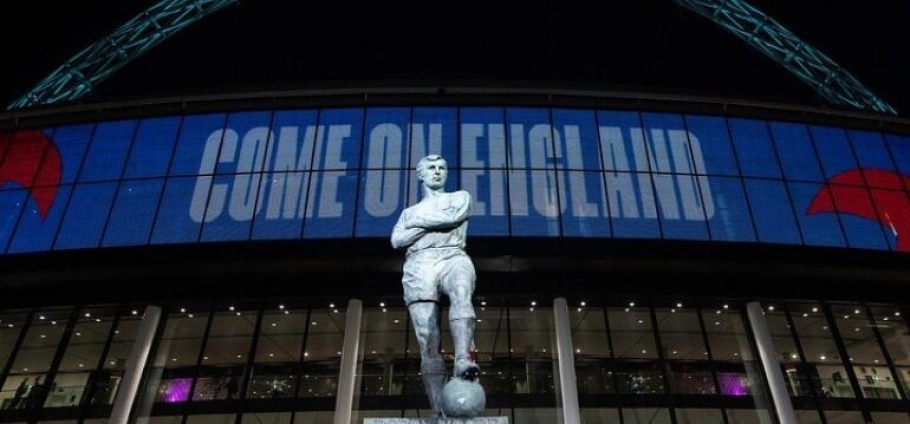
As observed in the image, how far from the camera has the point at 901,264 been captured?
25672 millimetres

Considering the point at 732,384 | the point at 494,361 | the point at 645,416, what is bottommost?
the point at 645,416

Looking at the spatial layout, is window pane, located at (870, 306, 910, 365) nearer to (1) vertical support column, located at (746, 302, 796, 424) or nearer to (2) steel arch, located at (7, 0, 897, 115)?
(1) vertical support column, located at (746, 302, 796, 424)

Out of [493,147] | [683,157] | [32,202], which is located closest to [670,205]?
[683,157]

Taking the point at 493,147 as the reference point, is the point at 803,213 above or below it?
below

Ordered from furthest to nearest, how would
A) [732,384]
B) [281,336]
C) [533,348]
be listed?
[281,336], [533,348], [732,384]

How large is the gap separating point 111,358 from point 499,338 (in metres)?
14.9

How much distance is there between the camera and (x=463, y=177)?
89.6 ft

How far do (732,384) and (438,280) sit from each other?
67.7ft

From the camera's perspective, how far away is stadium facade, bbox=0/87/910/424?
78.3 ft

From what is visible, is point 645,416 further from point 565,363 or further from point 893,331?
point 893,331

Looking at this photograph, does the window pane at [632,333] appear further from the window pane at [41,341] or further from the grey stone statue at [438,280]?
the window pane at [41,341]

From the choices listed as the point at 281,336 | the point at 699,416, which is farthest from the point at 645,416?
the point at 281,336

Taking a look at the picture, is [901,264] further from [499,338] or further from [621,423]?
[499,338]

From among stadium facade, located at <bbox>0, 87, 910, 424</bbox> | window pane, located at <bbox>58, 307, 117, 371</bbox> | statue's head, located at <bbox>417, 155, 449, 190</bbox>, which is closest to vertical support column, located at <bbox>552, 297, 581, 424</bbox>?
stadium facade, located at <bbox>0, 87, 910, 424</bbox>
